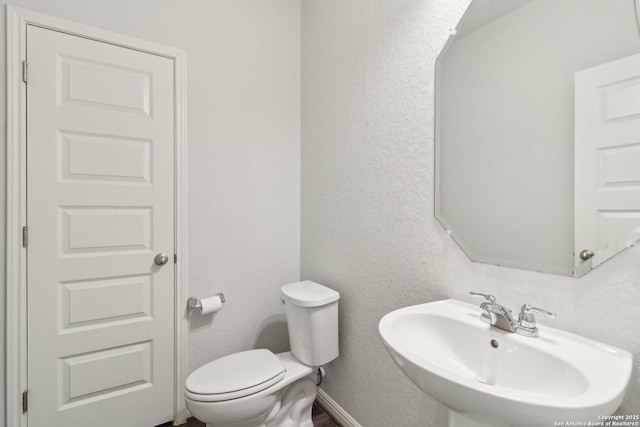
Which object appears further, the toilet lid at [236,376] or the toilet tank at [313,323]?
the toilet tank at [313,323]

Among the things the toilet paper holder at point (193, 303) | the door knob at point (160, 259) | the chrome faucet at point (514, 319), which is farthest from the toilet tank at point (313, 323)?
the chrome faucet at point (514, 319)

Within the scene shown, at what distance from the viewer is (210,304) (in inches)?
65.7

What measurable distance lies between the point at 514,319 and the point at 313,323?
35.1 inches

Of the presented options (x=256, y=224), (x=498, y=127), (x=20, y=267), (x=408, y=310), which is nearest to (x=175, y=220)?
(x=256, y=224)

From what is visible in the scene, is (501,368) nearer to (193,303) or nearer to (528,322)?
(528,322)

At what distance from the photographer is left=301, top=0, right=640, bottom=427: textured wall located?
2.77ft

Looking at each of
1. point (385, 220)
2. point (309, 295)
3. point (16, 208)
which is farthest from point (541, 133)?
point (16, 208)

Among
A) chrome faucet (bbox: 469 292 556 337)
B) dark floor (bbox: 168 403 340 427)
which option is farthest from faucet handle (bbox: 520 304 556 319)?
dark floor (bbox: 168 403 340 427)

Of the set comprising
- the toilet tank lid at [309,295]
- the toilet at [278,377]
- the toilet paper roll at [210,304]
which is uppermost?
the toilet tank lid at [309,295]

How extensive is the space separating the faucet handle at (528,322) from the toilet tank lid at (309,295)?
2.81 ft

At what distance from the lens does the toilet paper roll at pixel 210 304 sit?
65.1 inches

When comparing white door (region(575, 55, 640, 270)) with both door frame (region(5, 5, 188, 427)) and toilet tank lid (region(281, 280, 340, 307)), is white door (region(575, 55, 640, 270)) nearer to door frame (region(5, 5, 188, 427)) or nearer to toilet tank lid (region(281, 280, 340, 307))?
toilet tank lid (region(281, 280, 340, 307))

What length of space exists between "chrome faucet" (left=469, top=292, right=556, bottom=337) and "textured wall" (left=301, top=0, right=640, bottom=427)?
9 cm

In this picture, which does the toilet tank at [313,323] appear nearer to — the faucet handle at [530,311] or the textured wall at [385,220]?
the textured wall at [385,220]
